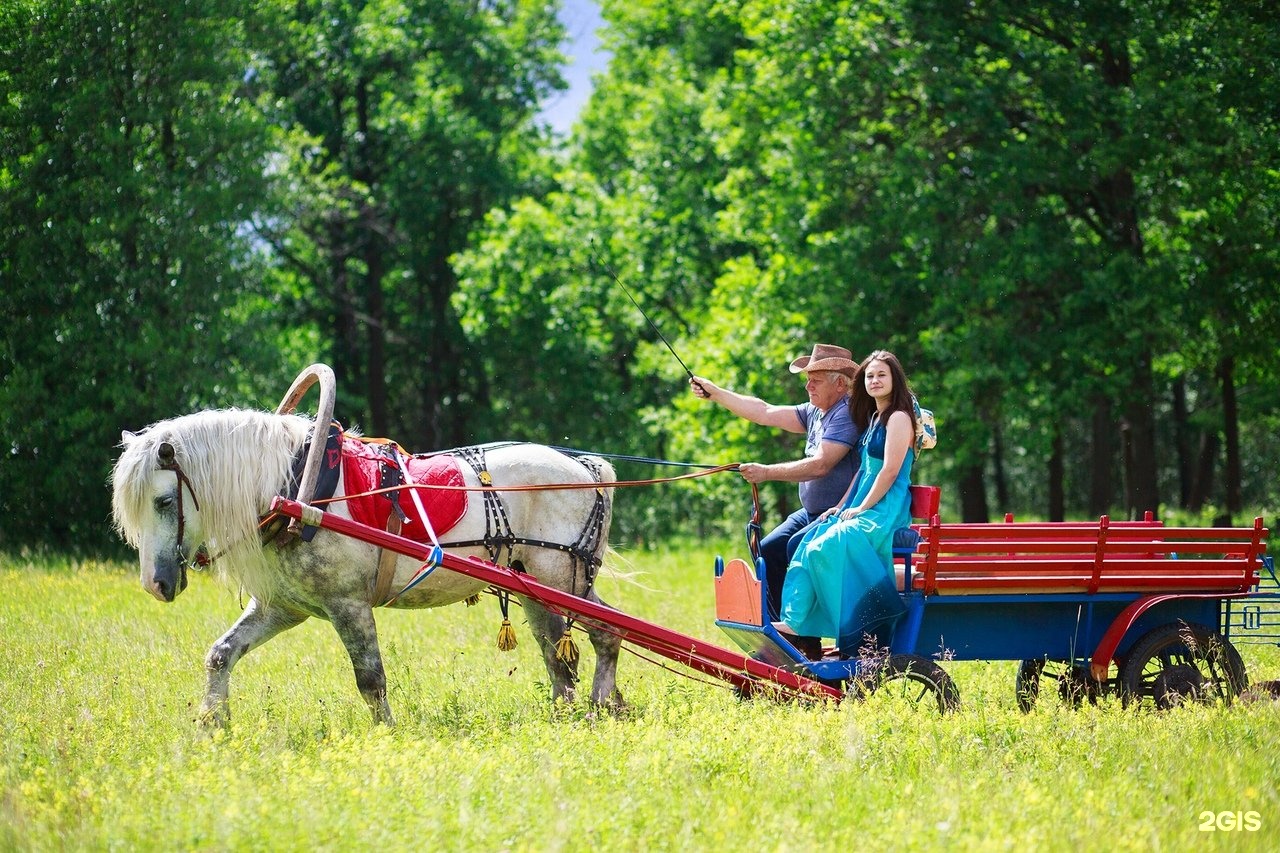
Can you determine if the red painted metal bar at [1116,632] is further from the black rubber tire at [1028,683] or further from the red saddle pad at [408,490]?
the red saddle pad at [408,490]

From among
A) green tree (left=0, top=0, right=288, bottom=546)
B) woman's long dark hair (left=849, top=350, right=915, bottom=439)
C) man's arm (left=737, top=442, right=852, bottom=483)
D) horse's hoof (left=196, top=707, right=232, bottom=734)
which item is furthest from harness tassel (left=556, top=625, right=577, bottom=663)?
green tree (left=0, top=0, right=288, bottom=546)

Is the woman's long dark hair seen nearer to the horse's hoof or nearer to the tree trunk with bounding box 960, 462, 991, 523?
the horse's hoof

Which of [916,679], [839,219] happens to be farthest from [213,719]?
[839,219]

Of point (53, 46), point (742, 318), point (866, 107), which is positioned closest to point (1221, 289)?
point (866, 107)

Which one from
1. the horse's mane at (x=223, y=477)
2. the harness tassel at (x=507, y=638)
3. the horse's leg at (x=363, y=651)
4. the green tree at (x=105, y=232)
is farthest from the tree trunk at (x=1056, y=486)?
the horse's mane at (x=223, y=477)

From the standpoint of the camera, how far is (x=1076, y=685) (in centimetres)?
703

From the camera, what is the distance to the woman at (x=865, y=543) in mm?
6434

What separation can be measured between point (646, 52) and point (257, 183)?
38.2ft

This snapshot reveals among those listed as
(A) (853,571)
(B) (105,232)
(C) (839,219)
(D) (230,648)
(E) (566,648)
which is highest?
(C) (839,219)

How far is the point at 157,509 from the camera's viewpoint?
20.3ft

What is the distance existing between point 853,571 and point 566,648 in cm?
172

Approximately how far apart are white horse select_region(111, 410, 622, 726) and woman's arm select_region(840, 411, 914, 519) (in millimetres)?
1684

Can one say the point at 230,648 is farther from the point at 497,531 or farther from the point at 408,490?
the point at 497,531

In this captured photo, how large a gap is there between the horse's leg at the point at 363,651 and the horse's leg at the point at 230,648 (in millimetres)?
302
